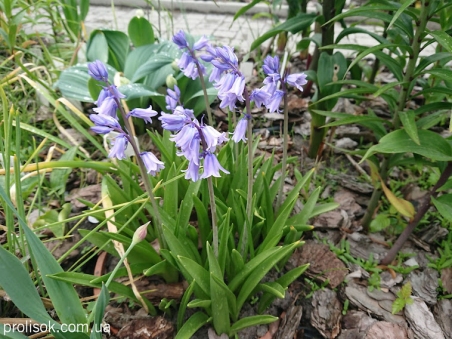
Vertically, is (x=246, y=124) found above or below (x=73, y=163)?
above

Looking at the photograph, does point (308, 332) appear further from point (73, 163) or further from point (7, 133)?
point (7, 133)

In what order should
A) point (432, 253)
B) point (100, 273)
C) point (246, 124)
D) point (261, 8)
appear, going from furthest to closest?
1. point (261, 8)
2. point (432, 253)
3. point (100, 273)
4. point (246, 124)

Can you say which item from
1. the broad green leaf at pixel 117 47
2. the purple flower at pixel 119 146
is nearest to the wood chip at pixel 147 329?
the purple flower at pixel 119 146

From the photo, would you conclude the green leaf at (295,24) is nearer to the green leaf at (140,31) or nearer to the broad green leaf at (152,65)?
the broad green leaf at (152,65)

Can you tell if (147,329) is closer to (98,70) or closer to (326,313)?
(326,313)

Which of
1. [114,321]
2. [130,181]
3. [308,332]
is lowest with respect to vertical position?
[308,332]

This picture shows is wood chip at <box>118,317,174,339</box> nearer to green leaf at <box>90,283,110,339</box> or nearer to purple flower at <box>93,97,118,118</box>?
green leaf at <box>90,283,110,339</box>

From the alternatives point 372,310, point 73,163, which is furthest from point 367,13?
point 73,163

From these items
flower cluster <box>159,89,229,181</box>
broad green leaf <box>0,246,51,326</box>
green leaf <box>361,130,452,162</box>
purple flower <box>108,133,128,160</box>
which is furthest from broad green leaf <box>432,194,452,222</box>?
broad green leaf <box>0,246,51,326</box>
